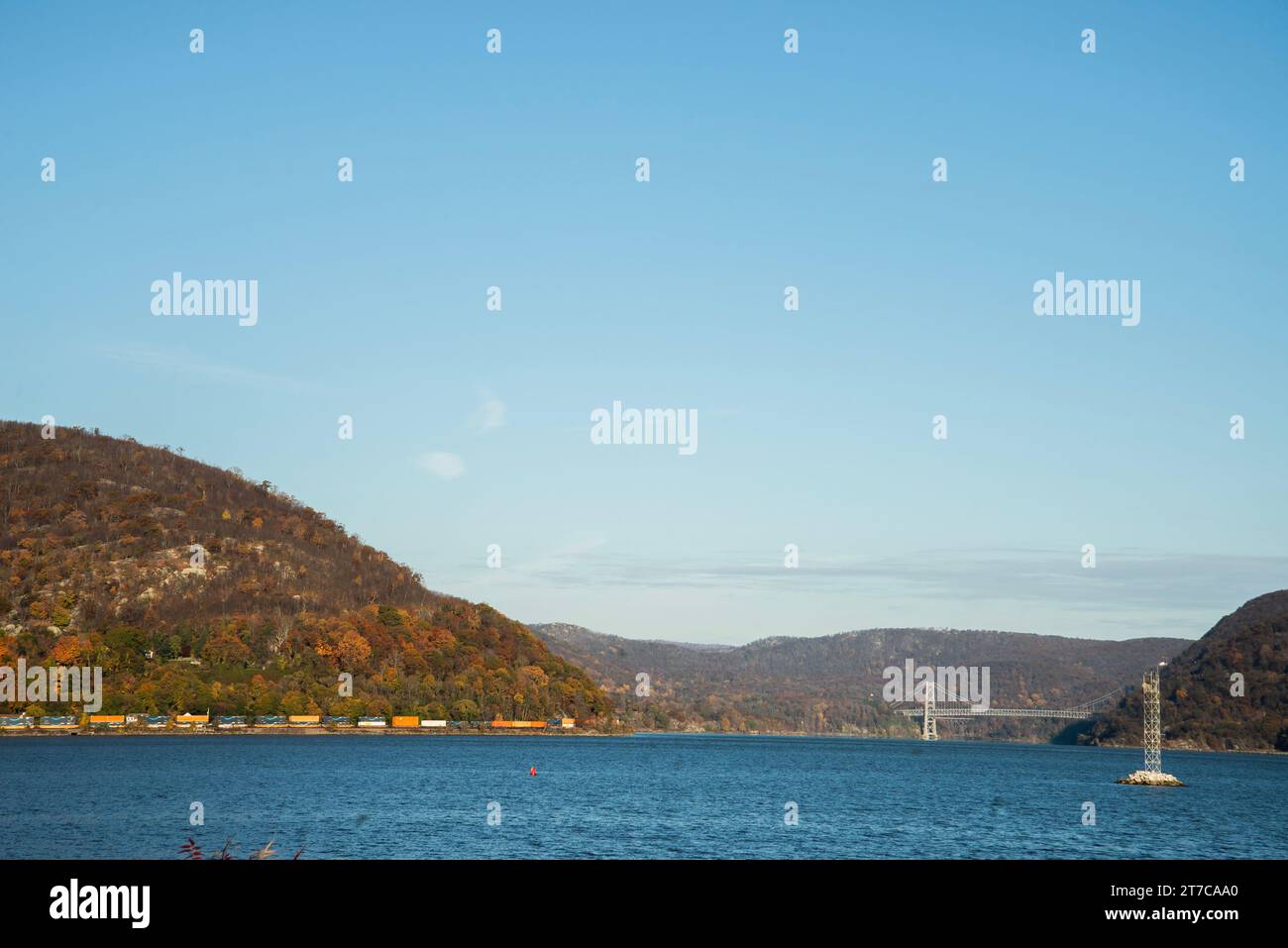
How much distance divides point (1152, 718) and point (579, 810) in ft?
174

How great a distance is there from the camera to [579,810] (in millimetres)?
82438

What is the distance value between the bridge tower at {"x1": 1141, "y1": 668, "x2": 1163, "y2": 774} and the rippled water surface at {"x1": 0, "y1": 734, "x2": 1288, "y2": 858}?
5.14m

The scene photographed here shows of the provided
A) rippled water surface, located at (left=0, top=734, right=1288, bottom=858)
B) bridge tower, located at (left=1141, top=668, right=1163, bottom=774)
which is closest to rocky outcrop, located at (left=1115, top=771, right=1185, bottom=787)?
bridge tower, located at (left=1141, top=668, right=1163, bottom=774)

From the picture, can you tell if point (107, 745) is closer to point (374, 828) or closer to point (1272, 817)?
point (374, 828)

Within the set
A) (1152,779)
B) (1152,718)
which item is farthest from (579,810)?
(1152,779)

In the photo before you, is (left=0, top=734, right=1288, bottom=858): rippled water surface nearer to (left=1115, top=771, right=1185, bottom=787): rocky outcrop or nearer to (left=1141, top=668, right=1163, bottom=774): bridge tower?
(left=1115, top=771, right=1185, bottom=787): rocky outcrop

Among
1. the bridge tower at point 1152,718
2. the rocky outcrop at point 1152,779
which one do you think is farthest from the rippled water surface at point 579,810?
the bridge tower at point 1152,718

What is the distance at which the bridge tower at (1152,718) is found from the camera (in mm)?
97750

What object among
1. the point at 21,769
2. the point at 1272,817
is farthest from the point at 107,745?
the point at 1272,817

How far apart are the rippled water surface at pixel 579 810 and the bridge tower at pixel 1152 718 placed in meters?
5.14

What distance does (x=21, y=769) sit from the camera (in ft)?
379
